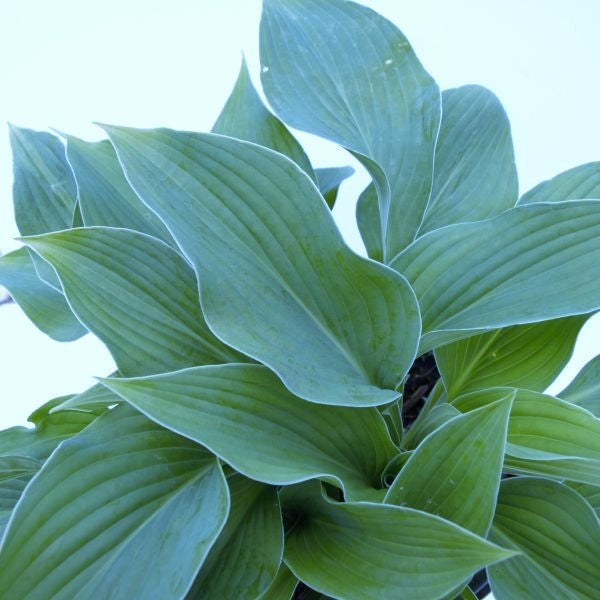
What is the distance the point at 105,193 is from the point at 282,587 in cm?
26

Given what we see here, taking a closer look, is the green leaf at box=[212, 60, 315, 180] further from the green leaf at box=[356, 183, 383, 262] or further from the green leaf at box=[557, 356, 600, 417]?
the green leaf at box=[557, 356, 600, 417]

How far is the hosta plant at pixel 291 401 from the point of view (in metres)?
0.31

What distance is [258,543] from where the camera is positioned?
0.36m

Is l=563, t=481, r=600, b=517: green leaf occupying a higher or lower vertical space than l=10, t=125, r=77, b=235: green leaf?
lower

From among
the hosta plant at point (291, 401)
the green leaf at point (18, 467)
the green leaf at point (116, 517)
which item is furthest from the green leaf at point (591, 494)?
the green leaf at point (18, 467)

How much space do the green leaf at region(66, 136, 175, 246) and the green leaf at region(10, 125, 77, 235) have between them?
0.29 ft

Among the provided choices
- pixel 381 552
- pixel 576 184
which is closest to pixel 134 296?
A: pixel 381 552

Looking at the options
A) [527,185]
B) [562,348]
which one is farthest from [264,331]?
[527,185]

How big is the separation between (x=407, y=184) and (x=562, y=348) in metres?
0.15

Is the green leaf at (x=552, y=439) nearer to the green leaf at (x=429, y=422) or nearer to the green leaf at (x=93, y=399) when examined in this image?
the green leaf at (x=429, y=422)

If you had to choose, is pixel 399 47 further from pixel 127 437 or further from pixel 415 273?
pixel 127 437

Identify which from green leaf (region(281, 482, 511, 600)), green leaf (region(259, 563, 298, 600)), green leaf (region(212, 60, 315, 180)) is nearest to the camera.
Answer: green leaf (region(281, 482, 511, 600))

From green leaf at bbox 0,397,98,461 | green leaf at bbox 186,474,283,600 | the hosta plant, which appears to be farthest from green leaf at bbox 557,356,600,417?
green leaf at bbox 0,397,98,461

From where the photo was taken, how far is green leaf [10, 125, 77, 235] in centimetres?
52
